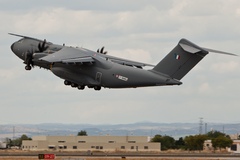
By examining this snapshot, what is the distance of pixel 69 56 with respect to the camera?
76.2 metres

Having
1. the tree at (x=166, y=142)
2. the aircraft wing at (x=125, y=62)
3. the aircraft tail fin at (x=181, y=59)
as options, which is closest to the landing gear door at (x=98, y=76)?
the aircraft wing at (x=125, y=62)

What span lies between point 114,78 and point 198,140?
3519 inches

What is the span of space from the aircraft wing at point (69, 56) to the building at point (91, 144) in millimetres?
75128

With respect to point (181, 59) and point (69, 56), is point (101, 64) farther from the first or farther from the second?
point (181, 59)

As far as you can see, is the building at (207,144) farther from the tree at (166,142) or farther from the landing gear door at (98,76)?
the landing gear door at (98,76)

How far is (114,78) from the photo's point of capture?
73.0 meters

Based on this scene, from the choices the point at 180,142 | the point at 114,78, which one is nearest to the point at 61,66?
the point at 114,78

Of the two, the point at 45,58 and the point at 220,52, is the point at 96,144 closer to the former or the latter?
the point at 45,58

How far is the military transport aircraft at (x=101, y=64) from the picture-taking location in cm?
7000

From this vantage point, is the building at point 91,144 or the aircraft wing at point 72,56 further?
the building at point 91,144

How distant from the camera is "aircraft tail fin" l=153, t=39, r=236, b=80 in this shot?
69.4m

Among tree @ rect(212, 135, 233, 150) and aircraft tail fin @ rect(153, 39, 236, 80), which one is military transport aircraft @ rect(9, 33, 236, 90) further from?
tree @ rect(212, 135, 233, 150)

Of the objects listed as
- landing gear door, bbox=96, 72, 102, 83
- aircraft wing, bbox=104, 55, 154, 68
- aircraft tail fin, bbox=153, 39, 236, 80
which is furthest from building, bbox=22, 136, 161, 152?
aircraft tail fin, bbox=153, 39, 236, 80

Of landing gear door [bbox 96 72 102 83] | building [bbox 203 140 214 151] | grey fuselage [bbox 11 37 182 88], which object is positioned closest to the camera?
grey fuselage [bbox 11 37 182 88]
